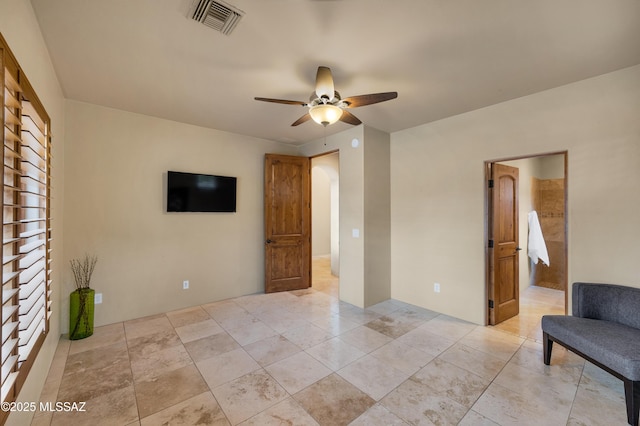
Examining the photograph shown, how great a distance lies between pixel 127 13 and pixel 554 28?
2.87 m

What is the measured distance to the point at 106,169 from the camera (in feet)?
10.6

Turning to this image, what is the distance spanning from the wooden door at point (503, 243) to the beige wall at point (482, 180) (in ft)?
0.49

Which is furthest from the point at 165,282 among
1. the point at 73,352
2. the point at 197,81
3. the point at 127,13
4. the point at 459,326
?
the point at 459,326

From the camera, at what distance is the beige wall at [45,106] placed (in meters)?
1.40

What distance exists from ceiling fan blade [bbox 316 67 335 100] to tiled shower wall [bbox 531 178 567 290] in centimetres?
474

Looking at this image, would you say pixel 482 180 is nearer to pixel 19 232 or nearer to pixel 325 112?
pixel 325 112

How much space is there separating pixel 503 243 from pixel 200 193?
4226mm

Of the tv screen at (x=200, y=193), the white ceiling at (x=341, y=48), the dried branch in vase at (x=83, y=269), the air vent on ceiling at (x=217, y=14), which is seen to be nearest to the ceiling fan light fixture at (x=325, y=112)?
the white ceiling at (x=341, y=48)

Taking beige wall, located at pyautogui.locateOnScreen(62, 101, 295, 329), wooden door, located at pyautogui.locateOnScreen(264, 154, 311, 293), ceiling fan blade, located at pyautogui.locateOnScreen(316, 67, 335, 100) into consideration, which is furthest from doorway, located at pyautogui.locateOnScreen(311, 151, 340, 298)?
ceiling fan blade, located at pyautogui.locateOnScreen(316, 67, 335, 100)

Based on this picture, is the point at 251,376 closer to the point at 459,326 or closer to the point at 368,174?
the point at 459,326

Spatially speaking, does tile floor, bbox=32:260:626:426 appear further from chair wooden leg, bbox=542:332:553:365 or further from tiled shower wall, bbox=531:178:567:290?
tiled shower wall, bbox=531:178:567:290

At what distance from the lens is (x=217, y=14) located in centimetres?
170

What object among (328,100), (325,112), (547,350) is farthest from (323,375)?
(328,100)

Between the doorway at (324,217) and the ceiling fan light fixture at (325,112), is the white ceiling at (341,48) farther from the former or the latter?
the doorway at (324,217)
